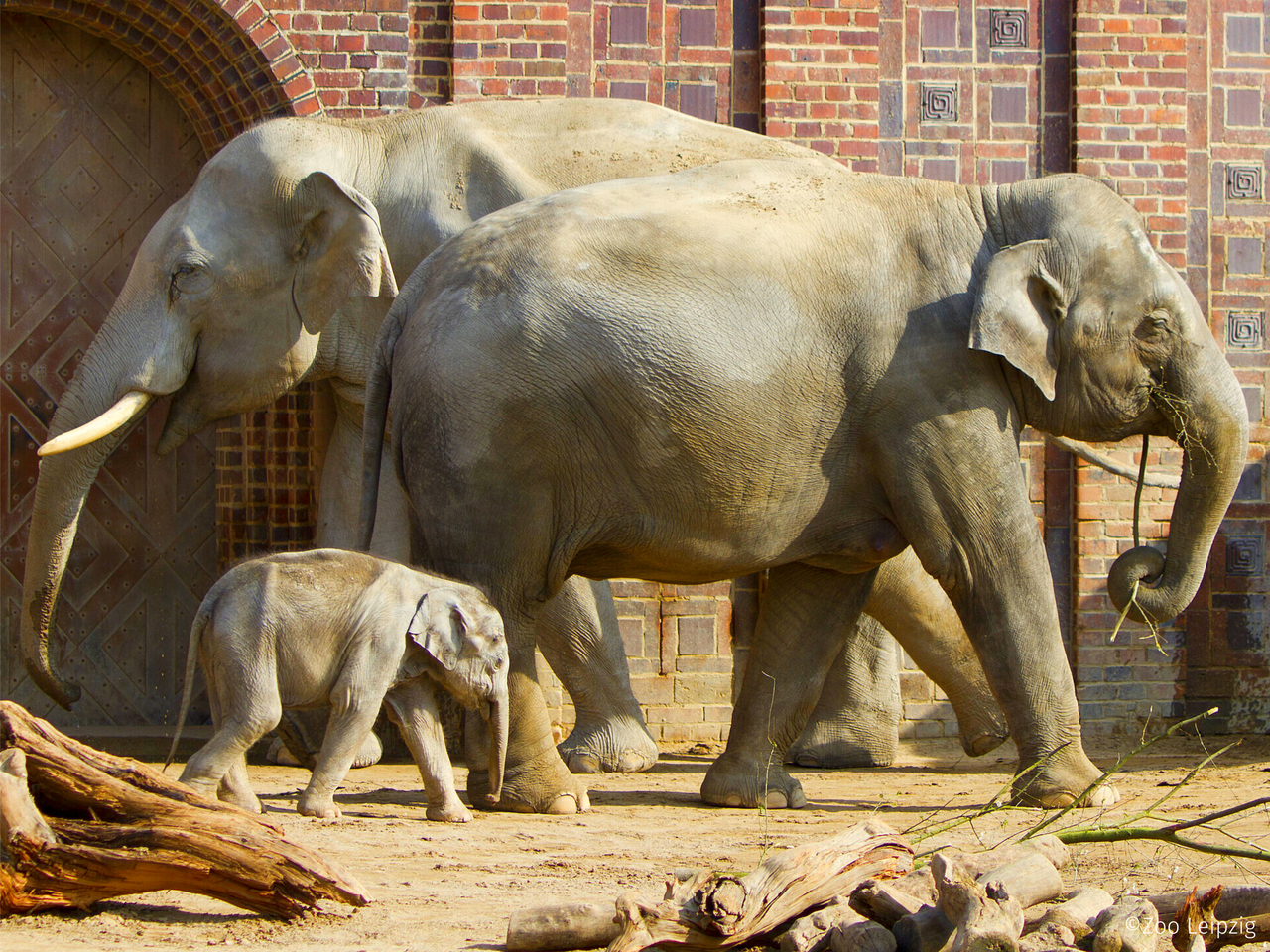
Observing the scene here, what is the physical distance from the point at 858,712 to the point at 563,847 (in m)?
2.75

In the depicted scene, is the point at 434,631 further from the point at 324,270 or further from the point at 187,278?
the point at 187,278

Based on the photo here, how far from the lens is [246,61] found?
787 cm

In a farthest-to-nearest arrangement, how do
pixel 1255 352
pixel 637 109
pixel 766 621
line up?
1. pixel 1255 352
2. pixel 637 109
3. pixel 766 621

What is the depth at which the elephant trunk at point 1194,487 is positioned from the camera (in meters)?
5.61

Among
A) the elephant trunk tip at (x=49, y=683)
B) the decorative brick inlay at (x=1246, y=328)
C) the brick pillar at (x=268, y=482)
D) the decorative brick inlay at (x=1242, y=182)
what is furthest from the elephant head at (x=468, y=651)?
the decorative brick inlay at (x=1242, y=182)

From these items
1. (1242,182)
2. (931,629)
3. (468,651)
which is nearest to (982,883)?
(468,651)

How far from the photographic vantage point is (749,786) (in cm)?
585

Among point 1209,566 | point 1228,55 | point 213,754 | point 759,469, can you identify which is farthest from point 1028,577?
point 1228,55

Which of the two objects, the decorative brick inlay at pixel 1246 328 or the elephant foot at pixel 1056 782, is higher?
the decorative brick inlay at pixel 1246 328

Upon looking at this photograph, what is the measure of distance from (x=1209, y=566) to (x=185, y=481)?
16.9 feet

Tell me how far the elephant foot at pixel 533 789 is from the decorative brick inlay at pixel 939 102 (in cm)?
427

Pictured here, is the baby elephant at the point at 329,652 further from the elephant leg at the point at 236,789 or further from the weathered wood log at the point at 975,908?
the weathered wood log at the point at 975,908

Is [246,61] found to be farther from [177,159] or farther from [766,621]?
[766,621]

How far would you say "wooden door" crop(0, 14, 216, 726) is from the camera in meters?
8.21
